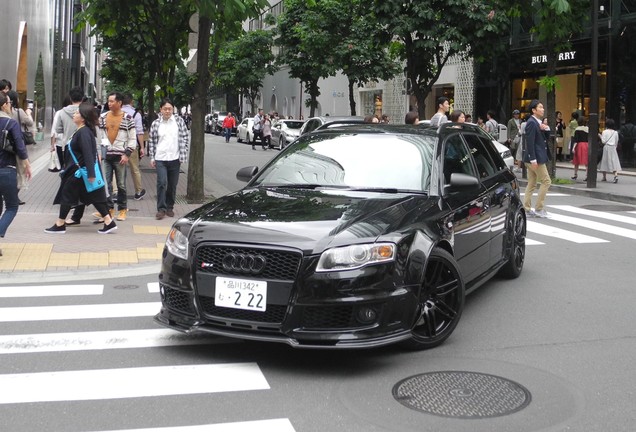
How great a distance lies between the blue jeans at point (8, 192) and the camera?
918 cm

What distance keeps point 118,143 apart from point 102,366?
25.7 ft

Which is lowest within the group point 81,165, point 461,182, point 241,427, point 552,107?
point 241,427

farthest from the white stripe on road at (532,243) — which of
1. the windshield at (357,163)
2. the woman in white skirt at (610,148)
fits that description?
the woman in white skirt at (610,148)

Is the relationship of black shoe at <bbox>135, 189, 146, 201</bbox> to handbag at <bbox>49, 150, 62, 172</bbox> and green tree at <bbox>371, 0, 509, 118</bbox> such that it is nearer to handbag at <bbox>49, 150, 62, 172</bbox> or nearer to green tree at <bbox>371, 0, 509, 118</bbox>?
handbag at <bbox>49, 150, 62, 172</bbox>

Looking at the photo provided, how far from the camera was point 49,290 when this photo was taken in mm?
8148

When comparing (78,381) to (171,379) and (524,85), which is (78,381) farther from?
(524,85)

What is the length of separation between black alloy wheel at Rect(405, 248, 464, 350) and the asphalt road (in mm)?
137

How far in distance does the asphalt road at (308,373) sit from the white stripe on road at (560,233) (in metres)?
3.99

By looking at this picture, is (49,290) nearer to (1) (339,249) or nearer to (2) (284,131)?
(1) (339,249)

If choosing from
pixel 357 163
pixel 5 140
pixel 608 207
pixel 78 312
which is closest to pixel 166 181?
pixel 5 140

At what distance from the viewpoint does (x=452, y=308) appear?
6.23 meters

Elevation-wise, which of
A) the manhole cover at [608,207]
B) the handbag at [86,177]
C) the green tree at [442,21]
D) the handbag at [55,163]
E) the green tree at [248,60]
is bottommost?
the manhole cover at [608,207]

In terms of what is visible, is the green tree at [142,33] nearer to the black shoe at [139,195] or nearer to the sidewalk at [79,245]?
the black shoe at [139,195]

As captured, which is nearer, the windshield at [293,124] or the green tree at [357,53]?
the green tree at [357,53]
